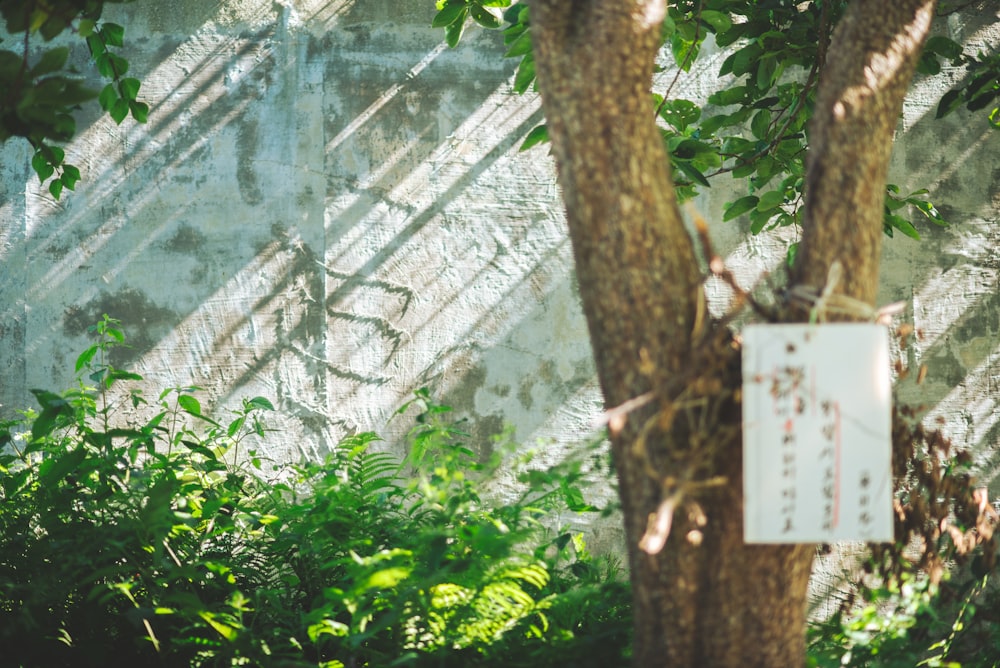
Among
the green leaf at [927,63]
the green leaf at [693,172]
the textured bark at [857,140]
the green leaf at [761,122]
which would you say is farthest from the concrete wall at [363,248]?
the textured bark at [857,140]

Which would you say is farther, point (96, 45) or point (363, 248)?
point (363, 248)

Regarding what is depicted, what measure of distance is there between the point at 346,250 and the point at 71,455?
5.94 ft

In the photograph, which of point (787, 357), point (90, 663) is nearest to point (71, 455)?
point (90, 663)

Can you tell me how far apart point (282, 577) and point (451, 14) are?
1580 millimetres

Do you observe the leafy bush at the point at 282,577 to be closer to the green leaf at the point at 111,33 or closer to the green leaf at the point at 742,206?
the green leaf at the point at 111,33

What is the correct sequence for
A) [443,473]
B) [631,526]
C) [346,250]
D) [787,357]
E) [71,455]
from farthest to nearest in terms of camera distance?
[346,250] < [71,455] < [443,473] < [631,526] < [787,357]

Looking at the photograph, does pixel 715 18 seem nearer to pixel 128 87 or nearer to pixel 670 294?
pixel 670 294

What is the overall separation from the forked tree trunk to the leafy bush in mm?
391

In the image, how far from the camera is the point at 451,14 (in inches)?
87.8

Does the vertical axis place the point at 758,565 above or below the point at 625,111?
below

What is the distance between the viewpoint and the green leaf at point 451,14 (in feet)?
7.25

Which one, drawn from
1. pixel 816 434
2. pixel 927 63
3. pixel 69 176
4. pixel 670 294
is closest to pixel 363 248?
pixel 69 176

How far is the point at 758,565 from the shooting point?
1270 millimetres

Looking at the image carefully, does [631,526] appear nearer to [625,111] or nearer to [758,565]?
[758,565]
